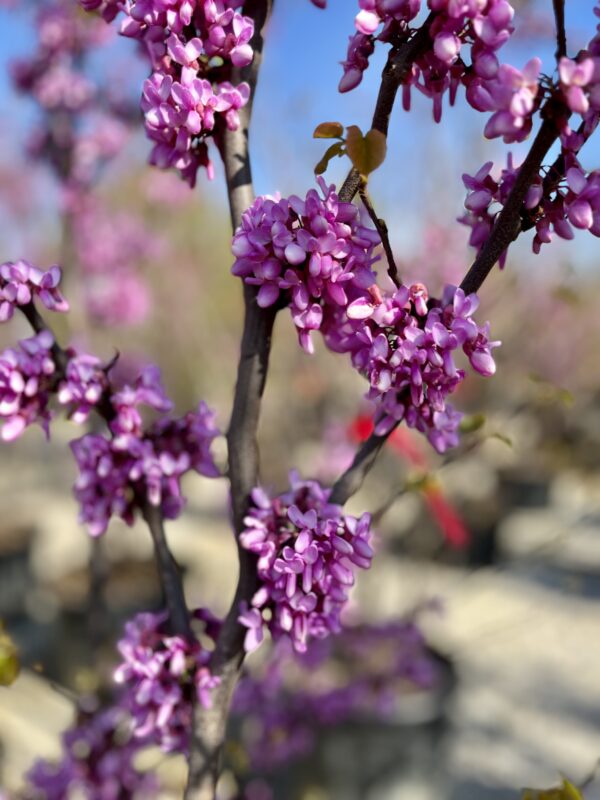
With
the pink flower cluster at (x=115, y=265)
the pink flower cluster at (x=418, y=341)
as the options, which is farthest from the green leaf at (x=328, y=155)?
the pink flower cluster at (x=115, y=265)

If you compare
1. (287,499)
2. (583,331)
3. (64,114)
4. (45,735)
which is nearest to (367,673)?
(45,735)

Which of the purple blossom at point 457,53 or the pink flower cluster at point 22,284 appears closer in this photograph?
the purple blossom at point 457,53

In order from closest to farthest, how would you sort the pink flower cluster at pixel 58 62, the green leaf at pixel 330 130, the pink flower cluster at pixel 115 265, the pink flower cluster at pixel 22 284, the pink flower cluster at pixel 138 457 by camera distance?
the green leaf at pixel 330 130 → the pink flower cluster at pixel 22 284 → the pink flower cluster at pixel 138 457 → the pink flower cluster at pixel 58 62 → the pink flower cluster at pixel 115 265

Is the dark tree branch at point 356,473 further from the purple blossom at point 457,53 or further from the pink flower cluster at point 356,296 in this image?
the purple blossom at point 457,53

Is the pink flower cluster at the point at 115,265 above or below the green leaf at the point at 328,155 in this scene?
above

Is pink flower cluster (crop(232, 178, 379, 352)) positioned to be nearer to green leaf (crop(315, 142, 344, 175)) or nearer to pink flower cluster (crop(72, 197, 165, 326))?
green leaf (crop(315, 142, 344, 175))

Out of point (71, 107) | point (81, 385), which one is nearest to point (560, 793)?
point (81, 385)

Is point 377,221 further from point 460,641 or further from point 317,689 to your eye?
point 460,641
